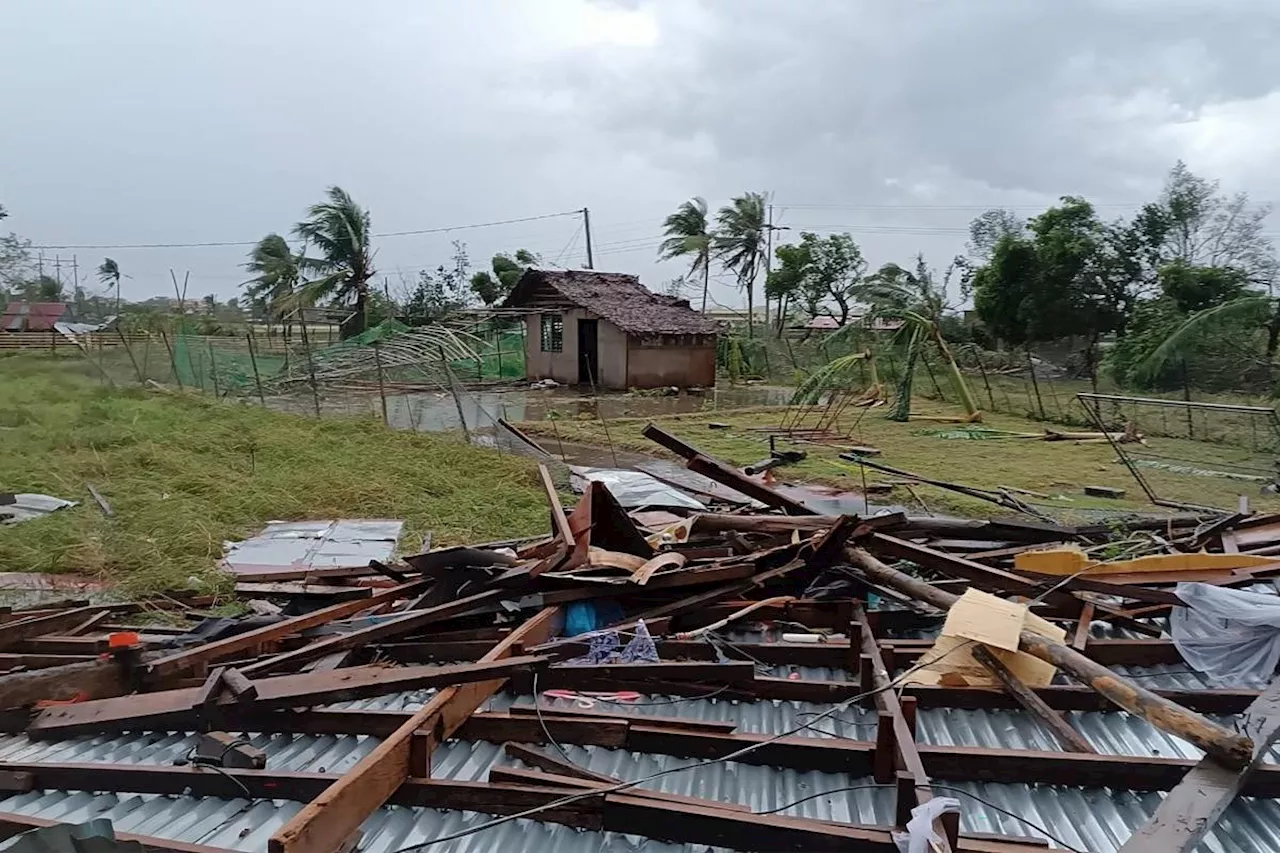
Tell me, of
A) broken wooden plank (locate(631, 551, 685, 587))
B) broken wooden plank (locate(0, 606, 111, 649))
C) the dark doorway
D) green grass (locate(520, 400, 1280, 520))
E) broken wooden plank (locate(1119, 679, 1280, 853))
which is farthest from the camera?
the dark doorway

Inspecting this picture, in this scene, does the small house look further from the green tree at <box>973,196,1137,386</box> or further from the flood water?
the green tree at <box>973,196,1137,386</box>

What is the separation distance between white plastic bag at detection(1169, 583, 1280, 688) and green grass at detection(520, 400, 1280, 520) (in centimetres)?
695

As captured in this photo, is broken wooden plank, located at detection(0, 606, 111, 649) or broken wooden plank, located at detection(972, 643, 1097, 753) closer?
broken wooden plank, located at detection(972, 643, 1097, 753)

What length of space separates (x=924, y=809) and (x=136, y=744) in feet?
9.43

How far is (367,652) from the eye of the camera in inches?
142

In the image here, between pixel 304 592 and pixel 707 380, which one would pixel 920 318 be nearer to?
pixel 707 380

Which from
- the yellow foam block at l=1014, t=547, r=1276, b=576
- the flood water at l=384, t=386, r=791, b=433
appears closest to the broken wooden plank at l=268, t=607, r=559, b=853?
the yellow foam block at l=1014, t=547, r=1276, b=576

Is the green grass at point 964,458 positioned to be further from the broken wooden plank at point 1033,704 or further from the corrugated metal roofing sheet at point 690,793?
the corrugated metal roofing sheet at point 690,793

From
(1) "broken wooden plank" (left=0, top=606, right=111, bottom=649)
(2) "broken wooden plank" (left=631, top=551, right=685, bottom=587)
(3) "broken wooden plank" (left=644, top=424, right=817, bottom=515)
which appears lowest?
(1) "broken wooden plank" (left=0, top=606, right=111, bottom=649)

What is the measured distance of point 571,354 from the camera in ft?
92.3

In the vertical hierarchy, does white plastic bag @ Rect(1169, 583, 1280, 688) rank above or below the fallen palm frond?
below

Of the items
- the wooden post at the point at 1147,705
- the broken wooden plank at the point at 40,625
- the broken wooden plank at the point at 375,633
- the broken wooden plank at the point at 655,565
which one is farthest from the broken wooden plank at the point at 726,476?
the broken wooden plank at the point at 40,625

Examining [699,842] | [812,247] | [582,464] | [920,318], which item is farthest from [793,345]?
[699,842]

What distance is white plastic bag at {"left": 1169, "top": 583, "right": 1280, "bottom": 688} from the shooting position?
125 inches
